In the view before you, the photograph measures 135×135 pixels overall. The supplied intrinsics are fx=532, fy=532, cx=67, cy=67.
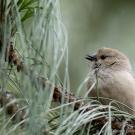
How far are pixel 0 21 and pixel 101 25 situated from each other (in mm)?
3568

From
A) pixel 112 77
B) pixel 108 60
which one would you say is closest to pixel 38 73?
pixel 112 77

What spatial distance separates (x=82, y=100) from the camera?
2.05 metres

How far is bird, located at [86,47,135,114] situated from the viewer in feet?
11.9

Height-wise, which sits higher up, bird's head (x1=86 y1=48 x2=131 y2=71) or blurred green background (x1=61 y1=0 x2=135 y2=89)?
blurred green background (x1=61 y1=0 x2=135 y2=89)

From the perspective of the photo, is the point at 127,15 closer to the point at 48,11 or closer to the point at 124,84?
the point at 124,84

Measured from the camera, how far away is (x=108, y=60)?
444cm

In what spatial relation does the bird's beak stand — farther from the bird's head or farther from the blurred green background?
the blurred green background

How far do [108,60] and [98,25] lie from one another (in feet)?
3.14

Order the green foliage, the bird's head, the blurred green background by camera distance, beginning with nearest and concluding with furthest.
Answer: the green foliage
the bird's head
the blurred green background

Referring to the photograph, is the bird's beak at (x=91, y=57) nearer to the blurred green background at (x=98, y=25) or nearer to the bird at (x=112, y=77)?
the bird at (x=112, y=77)

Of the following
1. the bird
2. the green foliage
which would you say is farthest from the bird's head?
the green foliage

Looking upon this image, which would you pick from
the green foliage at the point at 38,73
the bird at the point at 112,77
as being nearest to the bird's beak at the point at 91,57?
the bird at the point at 112,77

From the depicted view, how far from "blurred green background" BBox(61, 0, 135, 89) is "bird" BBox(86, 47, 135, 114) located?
29.8 inches

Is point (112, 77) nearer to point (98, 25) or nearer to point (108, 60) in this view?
point (108, 60)
